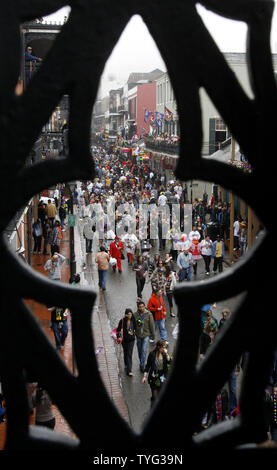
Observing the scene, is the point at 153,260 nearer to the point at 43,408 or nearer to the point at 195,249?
the point at 195,249

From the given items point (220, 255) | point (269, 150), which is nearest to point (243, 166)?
point (220, 255)

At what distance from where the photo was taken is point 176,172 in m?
2.78

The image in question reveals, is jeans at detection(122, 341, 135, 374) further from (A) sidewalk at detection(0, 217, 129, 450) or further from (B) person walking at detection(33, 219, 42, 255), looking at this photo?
(B) person walking at detection(33, 219, 42, 255)

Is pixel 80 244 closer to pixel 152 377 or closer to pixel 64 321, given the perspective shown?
pixel 64 321

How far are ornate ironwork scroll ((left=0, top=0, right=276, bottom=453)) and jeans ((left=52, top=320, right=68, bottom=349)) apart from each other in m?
8.15

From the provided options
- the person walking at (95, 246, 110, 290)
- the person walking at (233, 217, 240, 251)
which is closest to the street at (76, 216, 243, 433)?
the person walking at (95, 246, 110, 290)

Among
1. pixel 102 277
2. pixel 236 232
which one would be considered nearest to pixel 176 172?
pixel 102 277

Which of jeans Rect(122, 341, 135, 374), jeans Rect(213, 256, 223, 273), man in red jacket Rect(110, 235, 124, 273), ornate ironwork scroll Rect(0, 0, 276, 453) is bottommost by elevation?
jeans Rect(122, 341, 135, 374)

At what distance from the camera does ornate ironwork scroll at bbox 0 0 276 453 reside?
261 cm

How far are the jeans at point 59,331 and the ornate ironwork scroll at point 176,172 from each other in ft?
26.7

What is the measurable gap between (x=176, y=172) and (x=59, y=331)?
8.66 m

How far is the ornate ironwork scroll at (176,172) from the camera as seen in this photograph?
2609mm

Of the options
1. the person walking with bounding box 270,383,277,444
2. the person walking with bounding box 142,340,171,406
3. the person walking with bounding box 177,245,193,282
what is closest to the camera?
the person walking with bounding box 270,383,277,444

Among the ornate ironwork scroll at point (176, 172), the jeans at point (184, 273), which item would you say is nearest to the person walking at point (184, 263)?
the jeans at point (184, 273)
